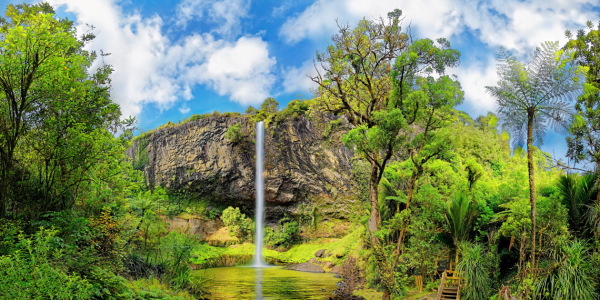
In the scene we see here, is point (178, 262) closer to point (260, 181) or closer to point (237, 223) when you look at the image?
point (237, 223)

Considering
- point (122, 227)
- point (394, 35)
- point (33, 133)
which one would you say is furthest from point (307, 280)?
point (33, 133)

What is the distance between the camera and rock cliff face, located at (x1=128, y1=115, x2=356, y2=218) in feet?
125

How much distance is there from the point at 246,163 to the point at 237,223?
5628 mm

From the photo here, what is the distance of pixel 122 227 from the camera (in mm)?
12453

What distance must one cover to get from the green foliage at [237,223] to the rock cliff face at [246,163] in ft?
7.23

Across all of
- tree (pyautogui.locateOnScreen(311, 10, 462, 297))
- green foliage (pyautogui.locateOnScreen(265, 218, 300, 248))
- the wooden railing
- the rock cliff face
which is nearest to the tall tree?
tree (pyautogui.locateOnScreen(311, 10, 462, 297))

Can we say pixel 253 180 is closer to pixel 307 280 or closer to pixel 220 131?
pixel 220 131

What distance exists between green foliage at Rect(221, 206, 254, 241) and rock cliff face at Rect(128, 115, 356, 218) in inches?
86.7

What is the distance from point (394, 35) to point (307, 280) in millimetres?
13279

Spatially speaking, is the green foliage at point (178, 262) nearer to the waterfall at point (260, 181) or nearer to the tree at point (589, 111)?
the tree at point (589, 111)

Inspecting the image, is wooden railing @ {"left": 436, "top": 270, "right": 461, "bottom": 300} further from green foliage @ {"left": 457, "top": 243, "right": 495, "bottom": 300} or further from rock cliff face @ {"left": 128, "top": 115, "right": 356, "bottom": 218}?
→ rock cliff face @ {"left": 128, "top": 115, "right": 356, "bottom": 218}

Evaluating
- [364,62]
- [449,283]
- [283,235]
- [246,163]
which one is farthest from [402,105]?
[246,163]

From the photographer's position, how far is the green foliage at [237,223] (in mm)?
38000

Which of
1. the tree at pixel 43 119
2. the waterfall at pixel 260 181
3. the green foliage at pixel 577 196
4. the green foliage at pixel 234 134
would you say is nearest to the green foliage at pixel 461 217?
the green foliage at pixel 577 196
